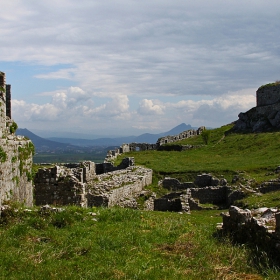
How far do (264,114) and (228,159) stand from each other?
20.2 metres

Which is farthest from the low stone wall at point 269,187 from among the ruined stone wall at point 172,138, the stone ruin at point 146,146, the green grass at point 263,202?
the ruined stone wall at point 172,138

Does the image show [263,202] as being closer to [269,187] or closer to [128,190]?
[269,187]

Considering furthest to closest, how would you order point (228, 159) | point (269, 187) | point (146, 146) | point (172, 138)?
point (172, 138) → point (146, 146) → point (228, 159) → point (269, 187)

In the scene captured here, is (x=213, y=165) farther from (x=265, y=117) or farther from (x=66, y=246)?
(x=66, y=246)

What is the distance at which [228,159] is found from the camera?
4675 cm

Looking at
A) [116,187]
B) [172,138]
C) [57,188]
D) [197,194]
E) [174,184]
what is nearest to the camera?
[57,188]

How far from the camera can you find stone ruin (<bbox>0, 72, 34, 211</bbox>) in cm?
1443

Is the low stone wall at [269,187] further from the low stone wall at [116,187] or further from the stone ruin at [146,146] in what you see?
the stone ruin at [146,146]

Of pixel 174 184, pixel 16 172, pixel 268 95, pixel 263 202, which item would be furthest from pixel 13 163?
pixel 268 95

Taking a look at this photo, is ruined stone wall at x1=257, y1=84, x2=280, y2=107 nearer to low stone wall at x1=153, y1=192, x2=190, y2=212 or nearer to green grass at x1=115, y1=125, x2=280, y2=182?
green grass at x1=115, y1=125, x2=280, y2=182

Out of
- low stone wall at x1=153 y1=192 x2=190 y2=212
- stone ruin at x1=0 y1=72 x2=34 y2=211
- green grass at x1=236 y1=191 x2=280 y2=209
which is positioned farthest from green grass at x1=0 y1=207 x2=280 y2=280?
low stone wall at x1=153 y1=192 x2=190 y2=212

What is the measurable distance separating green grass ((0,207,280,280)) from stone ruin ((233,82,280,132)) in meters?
49.5

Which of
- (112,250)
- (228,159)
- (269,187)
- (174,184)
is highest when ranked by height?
(228,159)

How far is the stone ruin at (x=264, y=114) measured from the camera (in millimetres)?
60656
